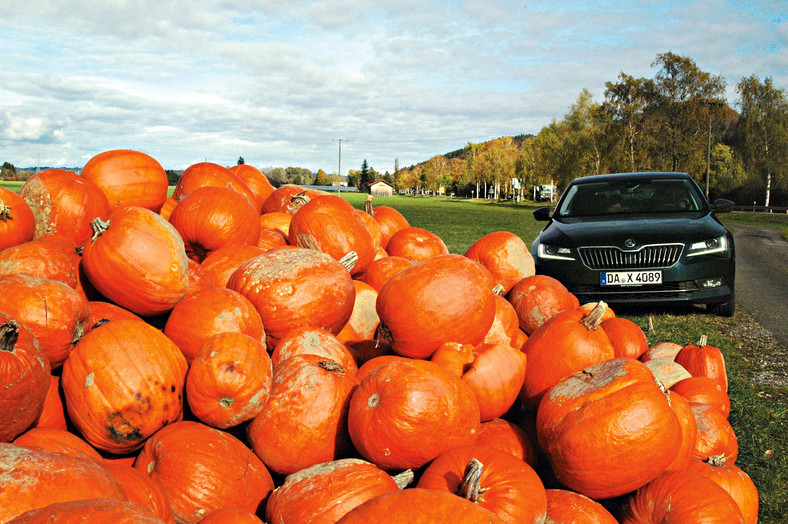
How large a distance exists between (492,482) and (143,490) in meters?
1.31

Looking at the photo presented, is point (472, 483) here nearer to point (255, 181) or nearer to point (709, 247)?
point (255, 181)

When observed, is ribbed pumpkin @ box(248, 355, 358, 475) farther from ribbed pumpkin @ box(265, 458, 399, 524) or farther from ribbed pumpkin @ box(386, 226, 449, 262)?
ribbed pumpkin @ box(386, 226, 449, 262)

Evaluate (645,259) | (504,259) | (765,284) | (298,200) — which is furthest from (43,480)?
(765,284)

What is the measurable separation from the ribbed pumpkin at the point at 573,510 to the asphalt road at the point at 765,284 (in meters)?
5.72

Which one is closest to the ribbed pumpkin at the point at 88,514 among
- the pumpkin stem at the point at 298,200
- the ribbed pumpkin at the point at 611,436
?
the ribbed pumpkin at the point at 611,436

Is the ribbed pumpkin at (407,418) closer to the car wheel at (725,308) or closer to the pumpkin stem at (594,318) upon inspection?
the pumpkin stem at (594,318)

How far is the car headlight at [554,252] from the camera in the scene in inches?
297

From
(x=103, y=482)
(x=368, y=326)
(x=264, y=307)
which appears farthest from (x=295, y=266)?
(x=103, y=482)

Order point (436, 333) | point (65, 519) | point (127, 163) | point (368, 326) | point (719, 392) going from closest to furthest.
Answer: point (65, 519), point (436, 333), point (719, 392), point (368, 326), point (127, 163)

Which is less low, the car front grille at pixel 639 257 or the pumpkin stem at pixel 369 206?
the pumpkin stem at pixel 369 206

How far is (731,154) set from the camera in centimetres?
6650

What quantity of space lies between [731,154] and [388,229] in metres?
73.4

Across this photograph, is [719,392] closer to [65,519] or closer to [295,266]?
[295,266]

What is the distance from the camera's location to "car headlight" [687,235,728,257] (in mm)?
7176
